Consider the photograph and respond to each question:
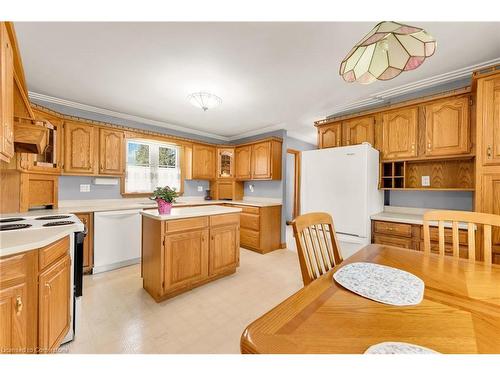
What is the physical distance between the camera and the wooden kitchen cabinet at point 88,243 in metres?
2.59

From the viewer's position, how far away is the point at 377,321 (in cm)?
64

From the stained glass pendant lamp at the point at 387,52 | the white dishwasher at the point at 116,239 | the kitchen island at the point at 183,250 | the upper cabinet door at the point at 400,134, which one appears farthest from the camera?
the white dishwasher at the point at 116,239

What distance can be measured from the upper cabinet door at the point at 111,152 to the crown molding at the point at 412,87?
3475 millimetres

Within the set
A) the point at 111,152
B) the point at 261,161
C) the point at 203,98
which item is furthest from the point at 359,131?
the point at 111,152

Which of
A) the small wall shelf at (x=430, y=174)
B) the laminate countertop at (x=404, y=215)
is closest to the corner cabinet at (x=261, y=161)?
the small wall shelf at (x=430, y=174)

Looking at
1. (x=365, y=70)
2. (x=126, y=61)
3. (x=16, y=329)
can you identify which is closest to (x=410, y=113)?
(x=365, y=70)

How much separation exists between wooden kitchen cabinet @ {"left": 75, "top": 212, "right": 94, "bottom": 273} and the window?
998 mm

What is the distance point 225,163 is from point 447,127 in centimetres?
363

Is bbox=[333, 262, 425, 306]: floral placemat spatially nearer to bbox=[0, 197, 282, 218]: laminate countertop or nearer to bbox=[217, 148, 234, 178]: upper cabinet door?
bbox=[0, 197, 282, 218]: laminate countertop

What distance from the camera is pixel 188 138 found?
4.26m

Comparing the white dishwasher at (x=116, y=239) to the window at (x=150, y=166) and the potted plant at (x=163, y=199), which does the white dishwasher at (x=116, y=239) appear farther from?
the potted plant at (x=163, y=199)

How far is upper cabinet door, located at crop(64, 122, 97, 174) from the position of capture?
2.79 metres

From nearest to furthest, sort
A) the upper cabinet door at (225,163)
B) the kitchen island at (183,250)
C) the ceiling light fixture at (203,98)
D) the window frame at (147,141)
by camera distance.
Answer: the kitchen island at (183,250)
the ceiling light fixture at (203,98)
the window frame at (147,141)
the upper cabinet door at (225,163)

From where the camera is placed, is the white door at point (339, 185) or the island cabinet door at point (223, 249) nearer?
the white door at point (339, 185)
